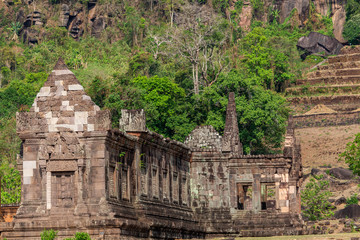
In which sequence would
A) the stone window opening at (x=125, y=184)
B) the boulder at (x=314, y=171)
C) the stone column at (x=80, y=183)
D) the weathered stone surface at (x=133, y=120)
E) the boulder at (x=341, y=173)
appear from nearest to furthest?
the stone column at (x=80, y=183), the stone window opening at (x=125, y=184), the weathered stone surface at (x=133, y=120), the boulder at (x=341, y=173), the boulder at (x=314, y=171)

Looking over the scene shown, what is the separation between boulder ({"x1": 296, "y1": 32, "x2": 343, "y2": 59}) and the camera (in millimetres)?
152750

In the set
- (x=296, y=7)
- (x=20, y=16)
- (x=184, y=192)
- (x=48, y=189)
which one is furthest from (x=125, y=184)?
(x=296, y=7)

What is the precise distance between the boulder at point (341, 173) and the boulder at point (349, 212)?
17.3 m

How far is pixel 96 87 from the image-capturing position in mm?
80688

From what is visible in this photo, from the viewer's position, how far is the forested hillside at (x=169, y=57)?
81000mm

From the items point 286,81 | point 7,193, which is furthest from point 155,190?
point 286,81

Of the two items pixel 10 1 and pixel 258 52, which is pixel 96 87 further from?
pixel 10 1

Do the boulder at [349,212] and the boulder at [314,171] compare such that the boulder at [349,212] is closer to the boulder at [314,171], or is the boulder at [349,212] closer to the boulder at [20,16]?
the boulder at [314,171]

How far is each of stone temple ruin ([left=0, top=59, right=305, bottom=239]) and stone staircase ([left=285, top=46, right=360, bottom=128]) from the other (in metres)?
57.8

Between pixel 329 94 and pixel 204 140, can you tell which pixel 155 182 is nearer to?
pixel 204 140

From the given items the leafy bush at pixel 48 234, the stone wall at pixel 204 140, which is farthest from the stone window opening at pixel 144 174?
the stone wall at pixel 204 140

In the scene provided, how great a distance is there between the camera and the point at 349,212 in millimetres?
69125

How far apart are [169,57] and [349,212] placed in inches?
1865

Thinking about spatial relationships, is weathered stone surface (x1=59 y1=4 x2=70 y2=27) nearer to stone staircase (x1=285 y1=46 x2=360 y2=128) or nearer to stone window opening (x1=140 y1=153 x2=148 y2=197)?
stone staircase (x1=285 y1=46 x2=360 y2=128)
